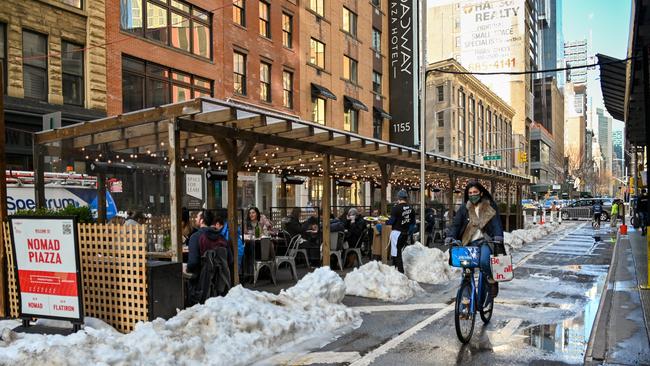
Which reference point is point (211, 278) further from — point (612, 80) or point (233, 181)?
point (612, 80)

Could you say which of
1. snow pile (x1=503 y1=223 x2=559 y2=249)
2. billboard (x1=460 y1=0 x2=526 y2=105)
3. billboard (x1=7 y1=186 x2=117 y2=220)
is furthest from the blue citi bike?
billboard (x1=460 y1=0 x2=526 y2=105)

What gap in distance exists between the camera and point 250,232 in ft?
39.2

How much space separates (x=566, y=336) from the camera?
22.4 feet

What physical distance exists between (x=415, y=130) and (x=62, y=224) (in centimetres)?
3136

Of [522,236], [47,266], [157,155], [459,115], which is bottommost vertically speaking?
[522,236]

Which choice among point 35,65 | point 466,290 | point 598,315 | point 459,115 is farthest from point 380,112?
point 466,290

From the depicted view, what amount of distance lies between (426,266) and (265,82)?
1685 cm

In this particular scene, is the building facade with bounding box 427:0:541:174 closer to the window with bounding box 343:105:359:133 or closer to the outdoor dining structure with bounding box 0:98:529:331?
the window with bounding box 343:105:359:133

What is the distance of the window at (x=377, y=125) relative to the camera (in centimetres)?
3584

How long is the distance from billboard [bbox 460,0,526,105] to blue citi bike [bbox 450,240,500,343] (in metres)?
96.7

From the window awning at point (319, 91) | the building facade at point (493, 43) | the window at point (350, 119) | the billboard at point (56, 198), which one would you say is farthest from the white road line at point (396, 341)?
the building facade at point (493, 43)

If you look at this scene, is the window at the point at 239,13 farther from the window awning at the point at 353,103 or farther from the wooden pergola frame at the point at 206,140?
the wooden pergola frame at the point at 206,140

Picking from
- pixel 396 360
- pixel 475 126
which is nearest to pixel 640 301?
pixel 396 360

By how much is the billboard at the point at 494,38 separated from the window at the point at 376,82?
66.4m
